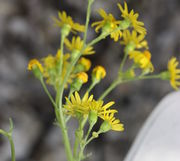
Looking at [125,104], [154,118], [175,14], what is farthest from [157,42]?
[154,118]

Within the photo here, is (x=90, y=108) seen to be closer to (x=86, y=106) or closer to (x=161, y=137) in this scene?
(x=86, y=106)

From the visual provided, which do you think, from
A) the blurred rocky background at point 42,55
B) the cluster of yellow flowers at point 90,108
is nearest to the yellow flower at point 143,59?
the cluster of yellow flowers at point 90,108

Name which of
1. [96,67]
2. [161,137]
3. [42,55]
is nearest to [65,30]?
[96,67]

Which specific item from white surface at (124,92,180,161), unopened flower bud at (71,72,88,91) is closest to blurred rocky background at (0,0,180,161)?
white surface at (124,92,180,161)

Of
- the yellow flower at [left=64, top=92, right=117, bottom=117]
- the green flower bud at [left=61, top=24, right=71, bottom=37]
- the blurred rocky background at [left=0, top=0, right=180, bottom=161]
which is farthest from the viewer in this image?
the blurred rocky background at [left=0, top=0, right=180, bottom=161]

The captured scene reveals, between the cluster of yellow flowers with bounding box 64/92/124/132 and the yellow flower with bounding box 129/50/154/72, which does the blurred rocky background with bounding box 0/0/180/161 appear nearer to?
the yellow flower with bounding box 129/50/154/72

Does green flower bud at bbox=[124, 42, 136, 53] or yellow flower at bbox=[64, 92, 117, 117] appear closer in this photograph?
yellow flower at bbox=[64, 92, 117, 117]

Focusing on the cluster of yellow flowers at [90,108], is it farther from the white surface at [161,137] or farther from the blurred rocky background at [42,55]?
the blurred rocky background at [42,55]
